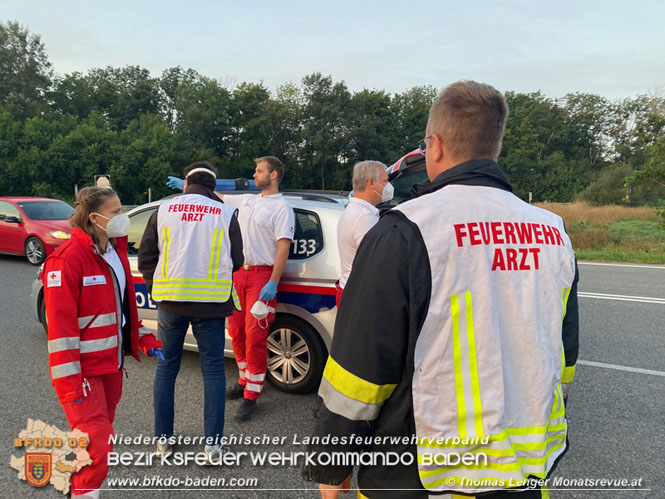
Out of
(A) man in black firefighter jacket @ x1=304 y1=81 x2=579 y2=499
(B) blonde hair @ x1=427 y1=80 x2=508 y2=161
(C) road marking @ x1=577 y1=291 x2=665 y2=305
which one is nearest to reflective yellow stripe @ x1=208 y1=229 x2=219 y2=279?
(A) man in black firefighter jacket @ x1=304 y1=81 x2=579 y2=499

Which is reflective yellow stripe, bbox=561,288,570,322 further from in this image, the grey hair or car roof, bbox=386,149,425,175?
car roof, bbox=386,149,425,175

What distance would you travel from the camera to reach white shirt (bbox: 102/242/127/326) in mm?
2518

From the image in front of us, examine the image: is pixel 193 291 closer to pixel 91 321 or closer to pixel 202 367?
pixel 202 367

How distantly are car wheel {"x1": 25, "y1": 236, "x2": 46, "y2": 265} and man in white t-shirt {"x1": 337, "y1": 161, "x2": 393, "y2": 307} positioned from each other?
9486 mm

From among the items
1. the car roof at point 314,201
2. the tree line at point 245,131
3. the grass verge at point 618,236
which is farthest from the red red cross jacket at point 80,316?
the tree line at point 245,131

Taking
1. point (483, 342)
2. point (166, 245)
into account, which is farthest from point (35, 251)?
point (483, 342)

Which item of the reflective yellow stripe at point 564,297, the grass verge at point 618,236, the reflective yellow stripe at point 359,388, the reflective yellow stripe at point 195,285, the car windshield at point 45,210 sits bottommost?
the grass verge at point 618,236

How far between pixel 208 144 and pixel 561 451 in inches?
1928

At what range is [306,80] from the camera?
2048 inches

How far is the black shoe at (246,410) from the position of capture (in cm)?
367

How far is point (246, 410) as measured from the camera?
3709mm

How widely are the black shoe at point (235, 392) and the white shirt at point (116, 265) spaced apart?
5.63 feet

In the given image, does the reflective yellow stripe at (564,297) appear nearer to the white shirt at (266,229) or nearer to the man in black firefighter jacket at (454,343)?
the man in black firefighter jacket at (454,343)

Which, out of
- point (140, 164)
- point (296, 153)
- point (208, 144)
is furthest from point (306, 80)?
point (140, 164)
